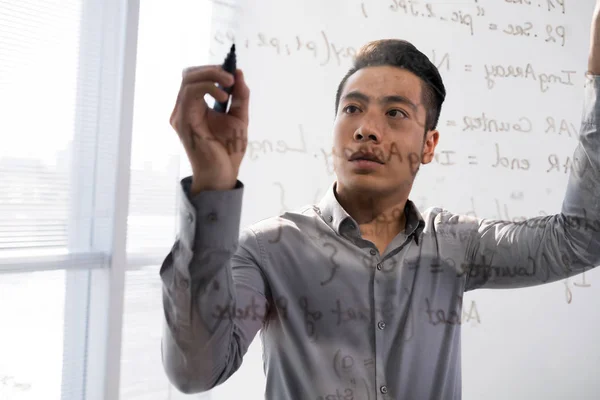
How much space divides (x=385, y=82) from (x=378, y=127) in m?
0.05

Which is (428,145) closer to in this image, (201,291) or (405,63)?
(405,63)

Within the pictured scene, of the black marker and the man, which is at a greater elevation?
the black marker

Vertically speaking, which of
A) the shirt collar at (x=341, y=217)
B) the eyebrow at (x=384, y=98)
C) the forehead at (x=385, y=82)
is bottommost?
the shirt collar at (x=341, y=217)

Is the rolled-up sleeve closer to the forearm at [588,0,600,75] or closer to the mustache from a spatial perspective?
the forearm at [588,0,600,75]

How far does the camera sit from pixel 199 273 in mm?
407

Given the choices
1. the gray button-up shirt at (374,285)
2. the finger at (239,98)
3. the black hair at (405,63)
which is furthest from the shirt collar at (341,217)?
the finger at (239,98)

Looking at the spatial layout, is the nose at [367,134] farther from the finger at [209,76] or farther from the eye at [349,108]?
the finger at [209,76]

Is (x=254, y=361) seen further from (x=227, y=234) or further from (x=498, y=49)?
(x=498, y=49)

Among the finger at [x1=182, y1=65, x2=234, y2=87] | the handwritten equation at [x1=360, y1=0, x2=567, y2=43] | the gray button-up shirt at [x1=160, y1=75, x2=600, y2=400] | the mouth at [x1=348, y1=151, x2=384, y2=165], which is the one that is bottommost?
the gray button-up shirt at [x1=160, y1=75, x2=600, y2=400]

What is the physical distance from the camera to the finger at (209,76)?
389 millimetres

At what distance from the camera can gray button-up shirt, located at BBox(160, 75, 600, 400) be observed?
53 centimetres

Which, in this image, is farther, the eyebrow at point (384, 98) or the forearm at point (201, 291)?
the eyebrow at point (384, 98)

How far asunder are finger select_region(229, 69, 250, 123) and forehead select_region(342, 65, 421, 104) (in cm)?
19

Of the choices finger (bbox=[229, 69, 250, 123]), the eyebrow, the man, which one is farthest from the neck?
finger (bbox=[229, 69, 250, 123])
